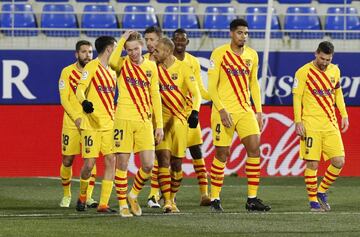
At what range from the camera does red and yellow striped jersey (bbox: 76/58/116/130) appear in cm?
1282

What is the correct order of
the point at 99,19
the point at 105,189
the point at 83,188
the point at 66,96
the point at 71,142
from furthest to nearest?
the point at 99,19 → the point at 71,142 → the point at 66,96 → the point at 83,188 → the point at 105,189

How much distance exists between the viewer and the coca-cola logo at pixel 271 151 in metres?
19.0

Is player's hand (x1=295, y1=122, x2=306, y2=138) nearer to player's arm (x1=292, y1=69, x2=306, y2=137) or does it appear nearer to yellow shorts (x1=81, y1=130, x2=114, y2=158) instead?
player's arm (x1=292, y1=69, x2=306, y2=137)

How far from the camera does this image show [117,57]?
11.8m

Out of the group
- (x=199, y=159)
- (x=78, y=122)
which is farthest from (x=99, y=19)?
(x=78, y=122)

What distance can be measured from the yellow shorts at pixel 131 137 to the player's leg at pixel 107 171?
0.64 m

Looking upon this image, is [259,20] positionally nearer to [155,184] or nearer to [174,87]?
[155,184]

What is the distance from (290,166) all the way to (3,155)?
4922mm


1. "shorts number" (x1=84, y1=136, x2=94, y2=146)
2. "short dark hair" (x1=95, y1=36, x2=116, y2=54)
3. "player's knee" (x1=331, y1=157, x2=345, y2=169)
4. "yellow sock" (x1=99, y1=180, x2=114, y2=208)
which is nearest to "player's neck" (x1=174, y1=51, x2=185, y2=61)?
"short dark hair" (x1=95, y1=36, x2=116, y2=54)

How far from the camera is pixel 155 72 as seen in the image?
12.1 m

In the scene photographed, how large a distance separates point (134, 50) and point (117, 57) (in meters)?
0.21

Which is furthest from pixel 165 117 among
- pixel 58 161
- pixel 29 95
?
pixel 29 95

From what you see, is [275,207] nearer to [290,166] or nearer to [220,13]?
[290,166]

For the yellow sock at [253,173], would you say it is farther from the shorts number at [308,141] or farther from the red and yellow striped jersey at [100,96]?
the red and yellow striped jersey at [100,96]
